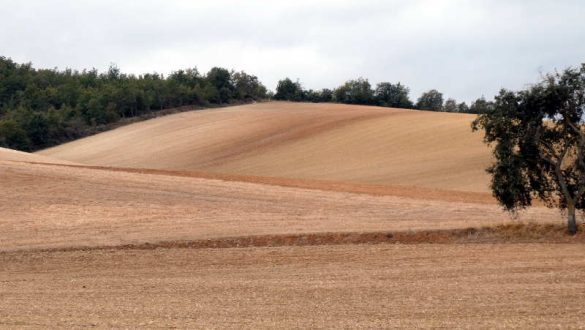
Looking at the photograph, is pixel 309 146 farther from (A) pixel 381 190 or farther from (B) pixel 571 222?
(B) pixel 571 222

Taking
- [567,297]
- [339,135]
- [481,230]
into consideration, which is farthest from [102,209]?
[339,135]

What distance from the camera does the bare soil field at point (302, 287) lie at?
1507cm

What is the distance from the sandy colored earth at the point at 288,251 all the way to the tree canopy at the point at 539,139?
1.57 metres

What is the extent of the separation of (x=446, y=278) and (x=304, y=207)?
1696 centimetres

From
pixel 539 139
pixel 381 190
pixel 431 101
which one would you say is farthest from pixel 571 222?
pixel 431 101

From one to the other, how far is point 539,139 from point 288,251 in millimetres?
9484

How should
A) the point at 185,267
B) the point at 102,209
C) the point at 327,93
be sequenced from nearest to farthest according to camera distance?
the point at 185,267 < the point at 102,209 < the point at 327,93

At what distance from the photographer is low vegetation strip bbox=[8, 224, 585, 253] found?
2856 cm

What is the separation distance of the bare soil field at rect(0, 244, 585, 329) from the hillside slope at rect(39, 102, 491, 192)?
2166 centimetres

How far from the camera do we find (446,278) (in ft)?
67.0

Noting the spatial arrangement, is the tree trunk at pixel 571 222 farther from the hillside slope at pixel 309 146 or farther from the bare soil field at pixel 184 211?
the hillside slope at pixel 309 146

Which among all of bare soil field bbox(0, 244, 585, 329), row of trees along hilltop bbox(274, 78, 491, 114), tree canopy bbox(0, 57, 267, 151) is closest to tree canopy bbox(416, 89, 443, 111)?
row of trees along hilltop bbox(274, 78, 491, 114)

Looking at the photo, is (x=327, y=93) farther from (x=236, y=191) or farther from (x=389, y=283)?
(x=389, y=283)

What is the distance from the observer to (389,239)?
1141 inches
